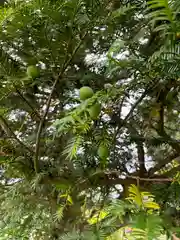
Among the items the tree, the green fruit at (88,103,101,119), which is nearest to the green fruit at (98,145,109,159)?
the tree

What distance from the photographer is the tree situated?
16.1 inches

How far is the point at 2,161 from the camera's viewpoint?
0.58 m

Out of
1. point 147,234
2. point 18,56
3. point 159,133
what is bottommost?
point 147,234

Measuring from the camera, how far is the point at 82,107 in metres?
0.38

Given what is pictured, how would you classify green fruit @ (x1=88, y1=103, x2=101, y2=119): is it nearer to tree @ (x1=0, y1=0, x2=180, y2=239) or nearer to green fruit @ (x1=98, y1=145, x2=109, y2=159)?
tree @ (x1=0, y1=0, x2=180, y2=239)

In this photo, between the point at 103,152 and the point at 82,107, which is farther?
the point at 103,152

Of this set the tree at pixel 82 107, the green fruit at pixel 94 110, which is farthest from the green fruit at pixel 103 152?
the green fruit at pixel 94 110

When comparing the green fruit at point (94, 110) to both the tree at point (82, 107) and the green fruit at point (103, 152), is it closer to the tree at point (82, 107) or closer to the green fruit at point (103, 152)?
the tree at point (82, 107)

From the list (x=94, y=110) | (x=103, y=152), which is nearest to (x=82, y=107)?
(x=94, y=110)

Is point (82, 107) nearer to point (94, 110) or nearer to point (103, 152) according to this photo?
point (94, 110)

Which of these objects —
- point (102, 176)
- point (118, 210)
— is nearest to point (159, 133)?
point (102, 176)

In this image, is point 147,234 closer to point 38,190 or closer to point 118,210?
point 118,210

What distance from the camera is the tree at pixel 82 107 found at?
0.41 m

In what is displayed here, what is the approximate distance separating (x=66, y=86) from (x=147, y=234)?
1.45 feet
